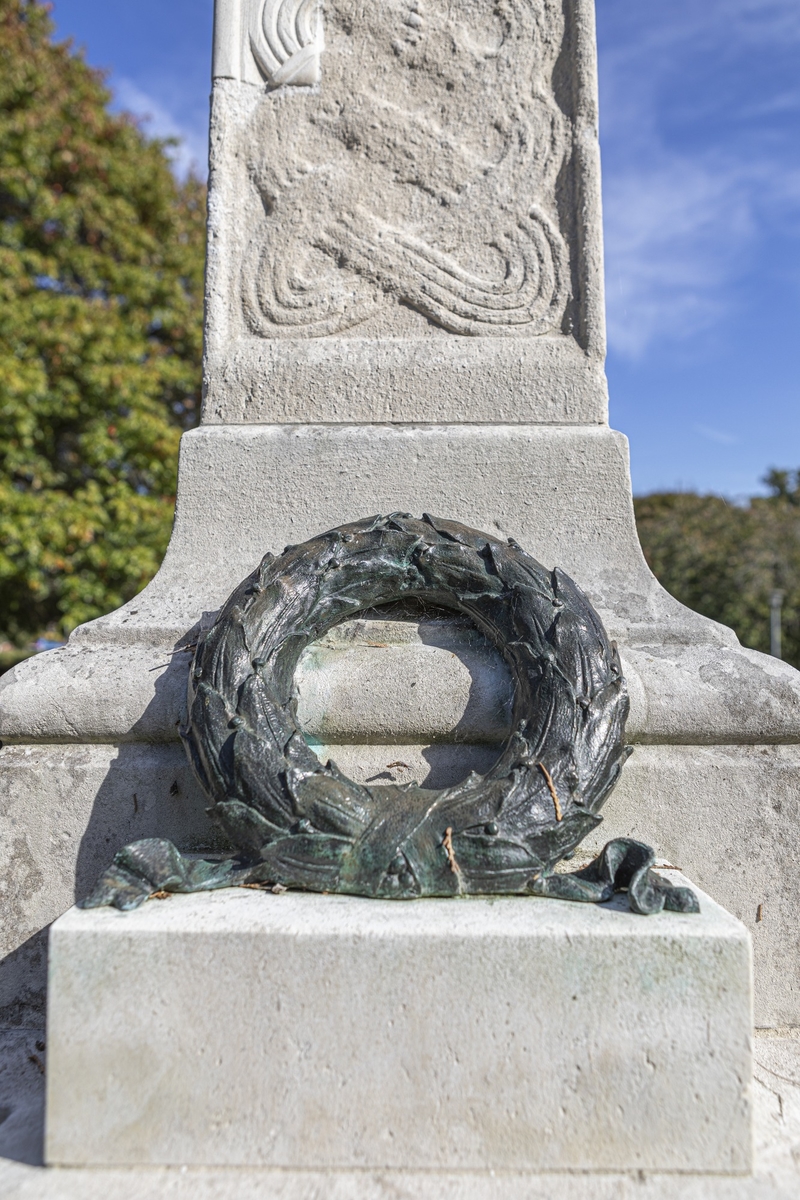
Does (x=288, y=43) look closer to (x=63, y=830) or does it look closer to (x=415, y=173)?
(x=415, y=173)

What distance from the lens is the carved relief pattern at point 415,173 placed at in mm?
3012

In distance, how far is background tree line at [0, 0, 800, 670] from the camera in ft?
30.5

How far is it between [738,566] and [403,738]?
65.0 ft

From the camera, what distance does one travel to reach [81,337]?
31.5 ft

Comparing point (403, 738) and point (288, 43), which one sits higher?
point (288, 43)

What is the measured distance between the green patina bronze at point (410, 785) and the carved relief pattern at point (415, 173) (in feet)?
3.56

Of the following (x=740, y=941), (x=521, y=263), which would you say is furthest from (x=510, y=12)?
(x=740, y=941)

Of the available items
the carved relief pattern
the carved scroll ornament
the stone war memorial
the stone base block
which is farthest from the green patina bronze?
the carved scroll ornament

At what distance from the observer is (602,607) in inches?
103

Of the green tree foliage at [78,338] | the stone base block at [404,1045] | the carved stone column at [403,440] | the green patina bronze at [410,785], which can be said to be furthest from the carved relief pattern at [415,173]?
the green tree foliage at [78,338]

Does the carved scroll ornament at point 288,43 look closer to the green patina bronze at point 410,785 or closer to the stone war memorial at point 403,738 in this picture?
the stone war memorial at point 403,738

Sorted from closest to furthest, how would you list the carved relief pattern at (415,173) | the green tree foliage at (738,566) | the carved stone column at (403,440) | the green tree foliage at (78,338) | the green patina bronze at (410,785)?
the green patina bronze at (410,785), the carved stone column at (403,440), the carved relief pattern at (415,173), the green tree foliage at (78,338), the green tree foliage at (738,566)

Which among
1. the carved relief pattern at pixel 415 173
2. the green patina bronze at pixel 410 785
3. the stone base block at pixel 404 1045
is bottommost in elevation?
the stone base block at pixel 404 1045

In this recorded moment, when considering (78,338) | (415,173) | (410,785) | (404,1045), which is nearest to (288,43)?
(415,173)
